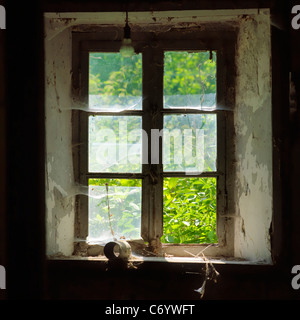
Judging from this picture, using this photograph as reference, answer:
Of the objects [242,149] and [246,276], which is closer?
[246,276]

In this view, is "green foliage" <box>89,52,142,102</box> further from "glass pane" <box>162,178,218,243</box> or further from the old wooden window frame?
"glass pane" <box>162,178,218,243</box>

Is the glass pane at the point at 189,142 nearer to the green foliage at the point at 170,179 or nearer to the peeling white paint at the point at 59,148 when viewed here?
the green foliage at the point at 170,179

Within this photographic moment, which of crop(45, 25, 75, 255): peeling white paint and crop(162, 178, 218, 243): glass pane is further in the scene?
crop(162, 178, 218, 243): glass pane

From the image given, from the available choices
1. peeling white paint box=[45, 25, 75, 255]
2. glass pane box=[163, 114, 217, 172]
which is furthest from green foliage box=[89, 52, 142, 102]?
glass pane box=[163, 114, 217, 172]

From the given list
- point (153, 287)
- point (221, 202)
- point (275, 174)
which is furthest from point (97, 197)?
point (275, 174)

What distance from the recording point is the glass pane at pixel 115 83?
1614 millimetres

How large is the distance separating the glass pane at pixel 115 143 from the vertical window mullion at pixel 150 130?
6 cm

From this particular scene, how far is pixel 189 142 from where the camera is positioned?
1.62 metres

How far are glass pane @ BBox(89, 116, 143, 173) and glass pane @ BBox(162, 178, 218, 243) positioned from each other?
9.0 inches

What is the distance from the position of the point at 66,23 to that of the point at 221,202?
1175mm

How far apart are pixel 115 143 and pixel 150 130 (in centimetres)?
20

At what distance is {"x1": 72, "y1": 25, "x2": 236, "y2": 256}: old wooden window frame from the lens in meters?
1.59

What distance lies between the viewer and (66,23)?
59.0 inches

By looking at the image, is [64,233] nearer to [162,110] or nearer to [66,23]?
[162,110]
